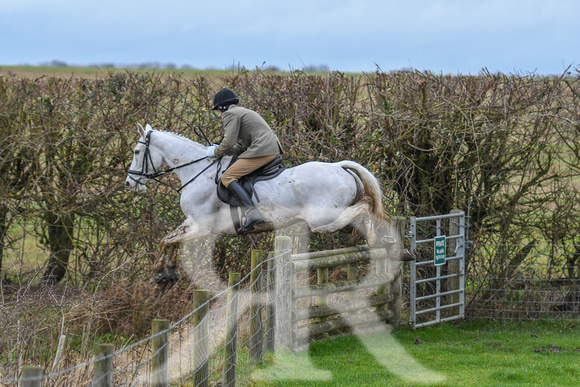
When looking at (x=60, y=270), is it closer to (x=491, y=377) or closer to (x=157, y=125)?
(x=157, y=125)

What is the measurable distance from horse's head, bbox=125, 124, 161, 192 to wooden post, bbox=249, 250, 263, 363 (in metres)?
1.94

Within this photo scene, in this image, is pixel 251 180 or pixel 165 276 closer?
pixel 251 180

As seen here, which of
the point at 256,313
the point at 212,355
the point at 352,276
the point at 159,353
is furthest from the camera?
the point at 352,276

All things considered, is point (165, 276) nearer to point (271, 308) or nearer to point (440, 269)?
point (271, 308)

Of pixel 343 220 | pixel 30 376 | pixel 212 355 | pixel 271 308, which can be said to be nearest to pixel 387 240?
pixel 343 220

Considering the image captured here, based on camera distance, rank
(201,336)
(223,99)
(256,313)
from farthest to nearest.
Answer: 1. (223,99)
2. (256,313)
3. (201,336)

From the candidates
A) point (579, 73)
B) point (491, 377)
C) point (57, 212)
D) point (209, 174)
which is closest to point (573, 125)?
point (579, 73)

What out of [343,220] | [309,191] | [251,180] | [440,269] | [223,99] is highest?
[223,99]

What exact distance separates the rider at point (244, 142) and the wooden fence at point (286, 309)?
612 millimetres

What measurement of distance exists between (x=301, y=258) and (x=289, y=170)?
3.45 feet

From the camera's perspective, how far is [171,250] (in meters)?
8.23

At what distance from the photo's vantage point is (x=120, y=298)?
33.3 ft

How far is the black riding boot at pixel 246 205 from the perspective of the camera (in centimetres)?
770

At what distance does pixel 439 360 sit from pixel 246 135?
3437 millimetres
